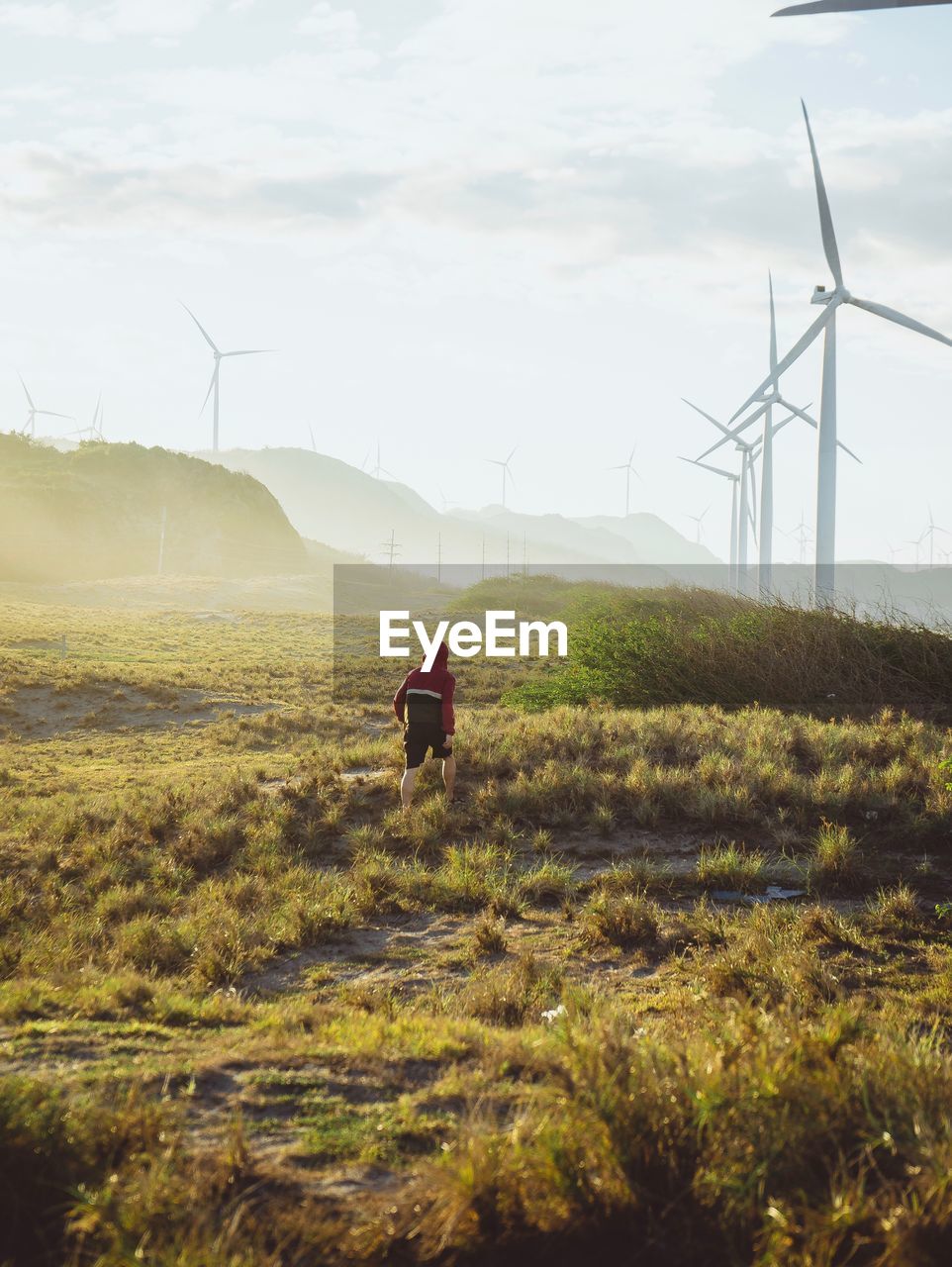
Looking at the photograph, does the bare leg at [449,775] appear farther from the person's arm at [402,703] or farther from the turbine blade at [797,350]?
the turbine blade at [797,350]

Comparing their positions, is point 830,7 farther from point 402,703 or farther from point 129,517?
point 129,517

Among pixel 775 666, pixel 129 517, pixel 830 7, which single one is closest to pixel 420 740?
pixel 775 666

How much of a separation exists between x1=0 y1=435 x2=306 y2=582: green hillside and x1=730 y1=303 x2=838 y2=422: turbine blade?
74.7 meters

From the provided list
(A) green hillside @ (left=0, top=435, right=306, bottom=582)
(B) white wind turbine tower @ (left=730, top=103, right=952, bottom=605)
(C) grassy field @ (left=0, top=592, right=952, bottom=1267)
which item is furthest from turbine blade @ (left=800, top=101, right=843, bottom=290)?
(A) green hillside @ (left=0, top=435, right=306, bottom=582)

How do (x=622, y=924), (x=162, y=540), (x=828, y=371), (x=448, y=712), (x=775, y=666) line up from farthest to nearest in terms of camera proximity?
(x=162, y=540) → (x=828, y=371) → (x=775, y=666) → (x=448, y=712) → (x=622, y=924)

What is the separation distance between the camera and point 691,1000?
6793 mm

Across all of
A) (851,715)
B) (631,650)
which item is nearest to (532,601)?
(631,650)

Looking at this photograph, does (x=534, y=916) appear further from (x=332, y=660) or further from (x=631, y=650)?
(x=332, y=660)

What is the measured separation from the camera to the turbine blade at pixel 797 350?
40906mm

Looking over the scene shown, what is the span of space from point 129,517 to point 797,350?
3853 inches

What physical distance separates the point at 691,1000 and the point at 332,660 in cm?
3686

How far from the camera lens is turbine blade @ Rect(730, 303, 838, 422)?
4091 centimetres

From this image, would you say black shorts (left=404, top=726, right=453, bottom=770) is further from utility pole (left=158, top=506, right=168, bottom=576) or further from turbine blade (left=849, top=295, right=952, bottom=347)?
utility pole (left=158, top=506, right=168, bottom=576)

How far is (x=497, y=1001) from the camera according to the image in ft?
22.4
